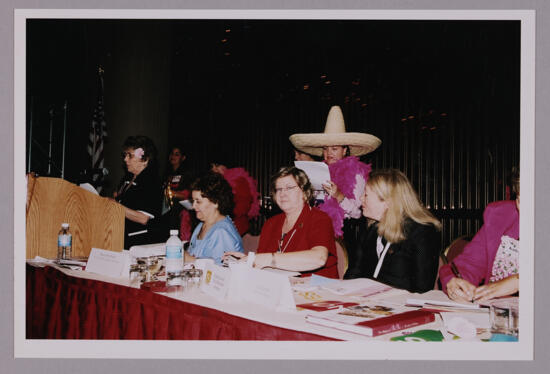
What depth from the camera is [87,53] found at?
4480 mm

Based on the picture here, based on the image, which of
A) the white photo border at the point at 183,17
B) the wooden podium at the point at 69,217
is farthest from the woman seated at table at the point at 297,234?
the wooden podium at the point at 69,217

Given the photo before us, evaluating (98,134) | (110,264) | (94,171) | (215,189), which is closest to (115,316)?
(110,264)

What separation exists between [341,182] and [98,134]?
2.81 meters

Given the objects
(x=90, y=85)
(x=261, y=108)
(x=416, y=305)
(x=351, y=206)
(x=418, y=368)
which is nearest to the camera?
(x=416, y=305)

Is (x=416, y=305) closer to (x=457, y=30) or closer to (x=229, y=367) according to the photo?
(x=229, y=367)

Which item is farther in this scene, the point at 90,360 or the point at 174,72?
the point at 174,72

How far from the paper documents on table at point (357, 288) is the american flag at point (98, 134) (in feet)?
11.4

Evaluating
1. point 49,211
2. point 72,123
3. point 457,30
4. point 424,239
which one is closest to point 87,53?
point 72,123

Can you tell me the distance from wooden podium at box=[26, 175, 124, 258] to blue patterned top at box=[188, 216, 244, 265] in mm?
680

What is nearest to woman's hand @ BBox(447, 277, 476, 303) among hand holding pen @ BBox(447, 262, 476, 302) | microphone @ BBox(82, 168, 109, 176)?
hand holding pen @ BBox(447, 262, 476, 302)

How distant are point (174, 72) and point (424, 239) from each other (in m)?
4.82

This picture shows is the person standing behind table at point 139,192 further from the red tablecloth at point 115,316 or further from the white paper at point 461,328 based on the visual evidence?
the white paper at point 461,328

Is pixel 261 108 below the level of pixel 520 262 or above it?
above

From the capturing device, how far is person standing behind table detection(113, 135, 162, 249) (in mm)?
3152
